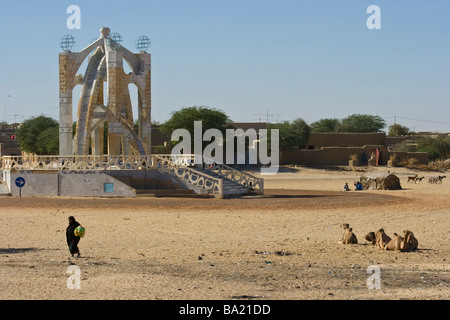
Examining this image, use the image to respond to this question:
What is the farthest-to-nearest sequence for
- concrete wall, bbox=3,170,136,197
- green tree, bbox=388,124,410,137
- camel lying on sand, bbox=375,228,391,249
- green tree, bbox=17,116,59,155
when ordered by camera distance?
green tree, bbox=388,124,410,137
green tree, bbox=17,116,59,155
concrete wall, bbox=3,170,136,197
camel lying on sand, bbox=375,228,391,249

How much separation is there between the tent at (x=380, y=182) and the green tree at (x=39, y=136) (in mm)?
35041

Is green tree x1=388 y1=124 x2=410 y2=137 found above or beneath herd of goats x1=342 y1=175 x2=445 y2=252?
above

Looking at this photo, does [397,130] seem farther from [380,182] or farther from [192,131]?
[380,182]

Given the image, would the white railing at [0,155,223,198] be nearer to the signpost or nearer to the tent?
the signpost

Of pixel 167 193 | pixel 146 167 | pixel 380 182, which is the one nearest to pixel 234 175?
pixel 167 193

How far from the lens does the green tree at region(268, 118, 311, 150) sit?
221 ft

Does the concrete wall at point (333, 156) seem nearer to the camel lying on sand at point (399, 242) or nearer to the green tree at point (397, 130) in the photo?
the green tree at point (397, 130)

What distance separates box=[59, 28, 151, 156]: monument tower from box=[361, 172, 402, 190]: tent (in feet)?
39.3

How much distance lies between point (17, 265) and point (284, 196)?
2008cm

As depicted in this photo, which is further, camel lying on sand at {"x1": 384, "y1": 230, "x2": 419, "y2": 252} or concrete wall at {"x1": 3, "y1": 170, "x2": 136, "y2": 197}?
concrete wall at {"x1": 3, "y1": 170, "x2": 136, "y2": 197}

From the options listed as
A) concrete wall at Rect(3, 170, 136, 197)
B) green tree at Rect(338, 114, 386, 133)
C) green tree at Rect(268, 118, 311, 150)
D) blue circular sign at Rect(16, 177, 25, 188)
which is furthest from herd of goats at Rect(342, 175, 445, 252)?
green tree at Rect(338, 114, 386, 133)

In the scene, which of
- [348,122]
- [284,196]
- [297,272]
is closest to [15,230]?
[297,272]

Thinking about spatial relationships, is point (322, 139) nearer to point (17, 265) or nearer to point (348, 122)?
point (348, 122)
